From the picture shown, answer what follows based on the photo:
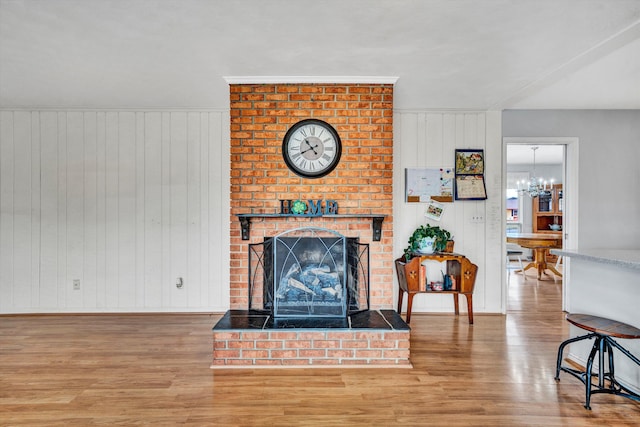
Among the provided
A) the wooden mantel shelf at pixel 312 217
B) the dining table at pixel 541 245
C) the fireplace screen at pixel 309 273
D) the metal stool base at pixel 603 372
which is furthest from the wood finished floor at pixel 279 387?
the dining table at pixel 541 245

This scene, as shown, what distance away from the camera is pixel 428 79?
331cm

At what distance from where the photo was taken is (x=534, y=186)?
310 inches

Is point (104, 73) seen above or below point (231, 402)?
above

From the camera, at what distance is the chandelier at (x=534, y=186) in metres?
7.85

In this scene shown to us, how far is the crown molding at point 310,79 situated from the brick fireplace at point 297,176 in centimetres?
A: 4

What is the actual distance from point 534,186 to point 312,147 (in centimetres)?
644

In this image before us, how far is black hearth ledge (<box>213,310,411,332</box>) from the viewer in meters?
2.86

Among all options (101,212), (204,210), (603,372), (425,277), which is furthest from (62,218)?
(603,372)

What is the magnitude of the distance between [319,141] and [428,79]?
109cm

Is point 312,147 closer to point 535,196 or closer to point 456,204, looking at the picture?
point 456,204

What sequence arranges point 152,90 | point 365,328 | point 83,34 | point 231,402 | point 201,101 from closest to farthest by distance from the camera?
point 231,402
point 83,34
point 365,328
point 152,90
point 201,101

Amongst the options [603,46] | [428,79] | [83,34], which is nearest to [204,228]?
[83,34]

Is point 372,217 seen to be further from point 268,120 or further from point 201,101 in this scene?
point 201,101

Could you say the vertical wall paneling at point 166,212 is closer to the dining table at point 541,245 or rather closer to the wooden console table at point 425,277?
the wooden console table at point 425,277
